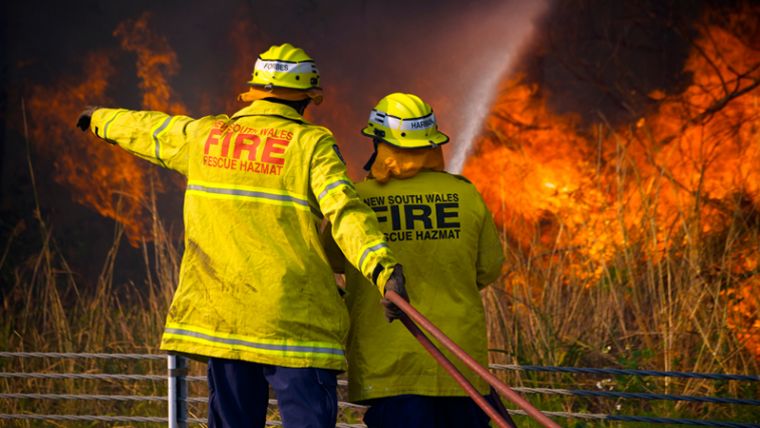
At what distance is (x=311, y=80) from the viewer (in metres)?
4.99

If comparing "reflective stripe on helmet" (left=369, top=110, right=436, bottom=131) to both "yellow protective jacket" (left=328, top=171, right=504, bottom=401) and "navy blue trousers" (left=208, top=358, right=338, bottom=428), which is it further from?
"navy blue trousers" (left=208, top=358, right=338, bottom=428)

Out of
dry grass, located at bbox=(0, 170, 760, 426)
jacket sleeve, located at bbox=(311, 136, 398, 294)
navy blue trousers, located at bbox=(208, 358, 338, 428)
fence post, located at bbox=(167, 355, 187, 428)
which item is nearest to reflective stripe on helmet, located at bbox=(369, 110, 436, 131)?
jacket sleeve, located at bbox=(311, 136, 398, 294)

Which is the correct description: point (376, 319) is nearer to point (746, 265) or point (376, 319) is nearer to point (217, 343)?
point (217, 343)

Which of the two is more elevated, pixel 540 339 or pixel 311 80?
pixel 311 80

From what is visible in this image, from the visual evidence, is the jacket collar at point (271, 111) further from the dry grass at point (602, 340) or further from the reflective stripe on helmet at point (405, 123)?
the dry grass at point (602, 340)

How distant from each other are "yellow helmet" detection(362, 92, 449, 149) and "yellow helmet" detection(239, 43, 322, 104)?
0.89ft

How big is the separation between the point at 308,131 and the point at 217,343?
2.49 feet

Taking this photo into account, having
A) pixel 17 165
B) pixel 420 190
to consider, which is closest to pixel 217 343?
pixel 420 190

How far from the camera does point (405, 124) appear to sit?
197 inches

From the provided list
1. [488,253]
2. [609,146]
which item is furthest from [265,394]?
[609,146]

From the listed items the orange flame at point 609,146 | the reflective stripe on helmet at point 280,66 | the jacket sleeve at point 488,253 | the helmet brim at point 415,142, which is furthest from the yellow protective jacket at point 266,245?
the orange flame at point 609,146

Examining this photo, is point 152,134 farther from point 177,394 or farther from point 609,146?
point 609,146

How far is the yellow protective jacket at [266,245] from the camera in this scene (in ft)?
15.4

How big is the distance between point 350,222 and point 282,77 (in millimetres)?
651
